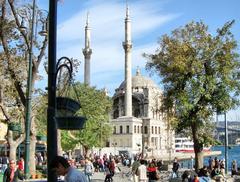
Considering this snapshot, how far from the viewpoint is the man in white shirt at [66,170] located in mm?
5613

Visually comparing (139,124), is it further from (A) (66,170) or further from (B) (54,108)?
(A) (66,170)

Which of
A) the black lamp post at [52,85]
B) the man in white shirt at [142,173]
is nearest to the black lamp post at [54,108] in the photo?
the black lamp post at [52,85]

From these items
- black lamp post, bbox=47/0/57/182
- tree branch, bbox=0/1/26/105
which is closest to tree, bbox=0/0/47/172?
tree branch, bbox=0/1/26/105

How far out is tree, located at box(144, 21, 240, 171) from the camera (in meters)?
21.0

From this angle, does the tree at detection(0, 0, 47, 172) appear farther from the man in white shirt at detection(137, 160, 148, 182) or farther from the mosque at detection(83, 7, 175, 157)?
the mosque at detection(83, 7, 175, 157)

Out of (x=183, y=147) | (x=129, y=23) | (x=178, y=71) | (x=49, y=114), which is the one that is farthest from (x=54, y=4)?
(x=183, y=147)

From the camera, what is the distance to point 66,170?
568 cm

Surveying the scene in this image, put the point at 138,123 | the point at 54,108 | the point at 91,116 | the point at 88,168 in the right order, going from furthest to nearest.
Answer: the point at 138,123 → the point at 91,116 → the point at 88,168 → the point at 54,108

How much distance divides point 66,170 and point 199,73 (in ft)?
52.8

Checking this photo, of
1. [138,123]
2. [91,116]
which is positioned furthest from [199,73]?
[138,123]

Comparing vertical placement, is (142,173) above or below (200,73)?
below

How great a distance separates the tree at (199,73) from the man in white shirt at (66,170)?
611 inches

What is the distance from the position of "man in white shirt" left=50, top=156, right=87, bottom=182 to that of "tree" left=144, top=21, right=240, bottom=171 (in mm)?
15517

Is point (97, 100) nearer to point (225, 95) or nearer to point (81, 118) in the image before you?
point (225, 95)
